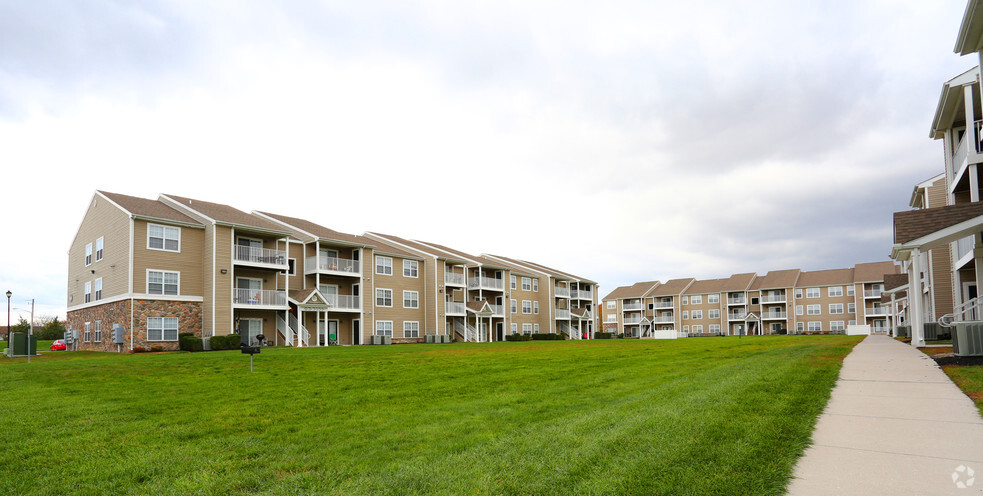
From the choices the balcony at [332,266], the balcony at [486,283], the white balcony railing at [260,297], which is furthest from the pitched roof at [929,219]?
the balcony at [486,283]

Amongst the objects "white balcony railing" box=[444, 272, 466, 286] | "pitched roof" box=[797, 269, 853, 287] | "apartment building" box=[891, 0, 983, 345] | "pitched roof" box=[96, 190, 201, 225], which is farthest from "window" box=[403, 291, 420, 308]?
"pitched roof" box=[797, 269, 853, 287]

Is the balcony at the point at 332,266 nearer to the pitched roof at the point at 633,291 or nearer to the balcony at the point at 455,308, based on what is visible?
the balcony at the point at 455,308

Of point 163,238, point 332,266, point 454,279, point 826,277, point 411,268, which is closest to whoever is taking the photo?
point 163,238

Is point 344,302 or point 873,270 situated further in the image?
point 873,270

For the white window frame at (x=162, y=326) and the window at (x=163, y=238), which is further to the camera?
the window at (x=163, y=238)

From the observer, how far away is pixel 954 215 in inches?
561

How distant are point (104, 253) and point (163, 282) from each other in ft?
17.3

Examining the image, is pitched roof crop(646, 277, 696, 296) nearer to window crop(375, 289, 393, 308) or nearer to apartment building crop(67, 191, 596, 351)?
apartment building crop(67, 191, 596, 351)

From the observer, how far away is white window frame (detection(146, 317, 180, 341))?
99.0ft

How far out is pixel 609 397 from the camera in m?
8.48

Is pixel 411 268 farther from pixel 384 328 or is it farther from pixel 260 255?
pixel 260 255

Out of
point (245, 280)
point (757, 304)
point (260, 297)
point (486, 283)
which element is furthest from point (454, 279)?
point (757, 304)

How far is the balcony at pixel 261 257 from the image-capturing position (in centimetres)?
3390

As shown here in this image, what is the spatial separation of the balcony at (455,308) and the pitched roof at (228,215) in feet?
49.9
